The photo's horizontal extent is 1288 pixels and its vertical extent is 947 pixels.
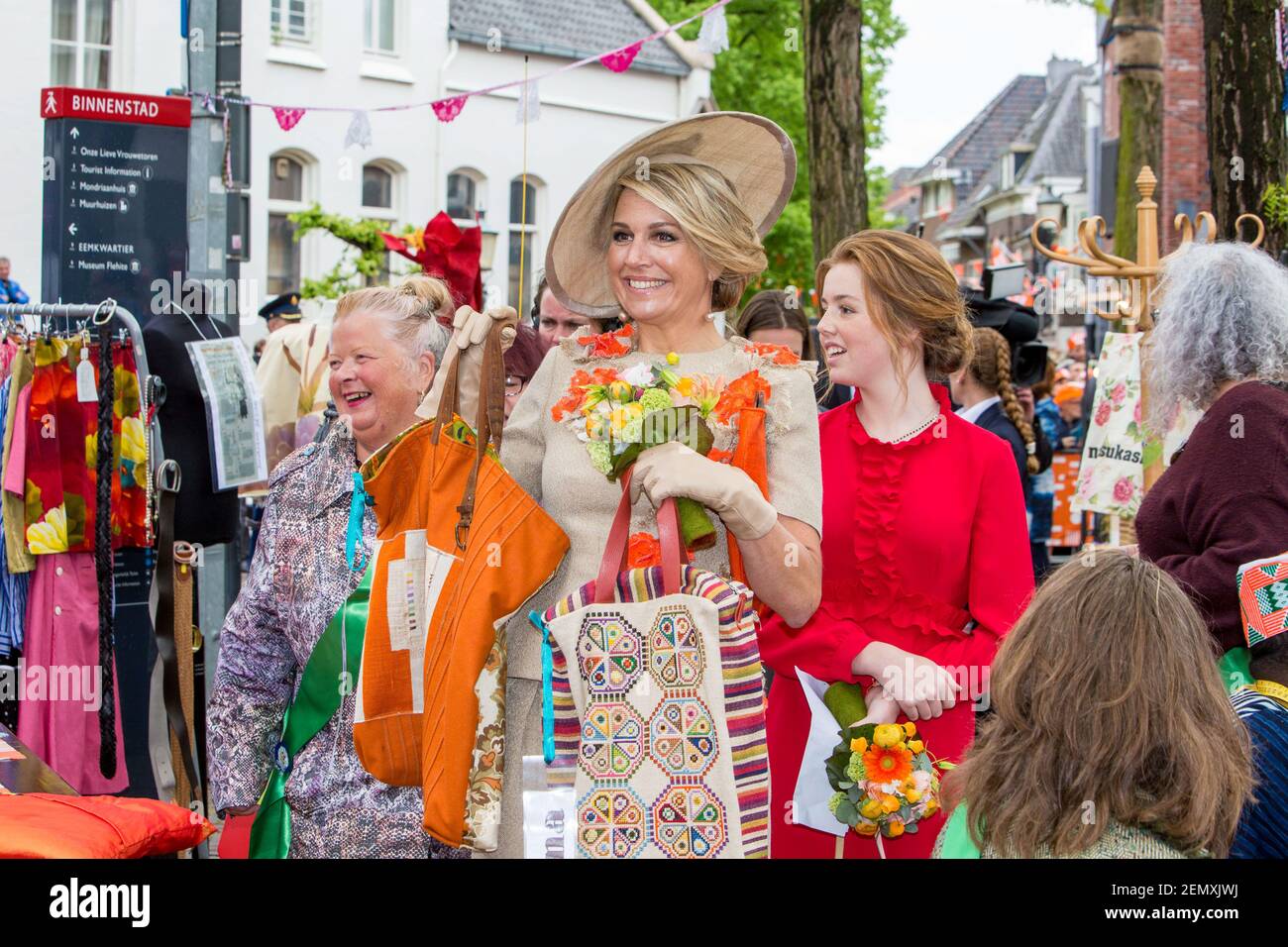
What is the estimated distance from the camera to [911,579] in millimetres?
3490

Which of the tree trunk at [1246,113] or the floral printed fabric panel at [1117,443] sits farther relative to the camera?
the floral printed fabric panel at [1117,443]

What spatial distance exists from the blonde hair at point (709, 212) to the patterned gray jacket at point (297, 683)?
1.03 m

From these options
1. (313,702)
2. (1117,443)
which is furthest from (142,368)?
(1117,443)

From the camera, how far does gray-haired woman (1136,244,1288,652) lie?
350 cm

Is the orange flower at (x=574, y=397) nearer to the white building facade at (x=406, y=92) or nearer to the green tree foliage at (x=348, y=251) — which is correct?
the green tree foliage at (x=348, y=251)

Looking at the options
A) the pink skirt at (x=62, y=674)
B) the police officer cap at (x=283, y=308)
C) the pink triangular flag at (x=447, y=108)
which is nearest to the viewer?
the pink skirt at (x=62, y=674)

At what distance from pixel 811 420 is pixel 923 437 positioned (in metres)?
0.74

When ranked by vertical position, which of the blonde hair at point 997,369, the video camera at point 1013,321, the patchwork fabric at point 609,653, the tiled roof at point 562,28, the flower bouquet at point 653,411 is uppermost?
the tiled roof at point 562,28

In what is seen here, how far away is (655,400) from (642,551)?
28cm

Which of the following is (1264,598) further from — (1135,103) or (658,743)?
(1135,103)

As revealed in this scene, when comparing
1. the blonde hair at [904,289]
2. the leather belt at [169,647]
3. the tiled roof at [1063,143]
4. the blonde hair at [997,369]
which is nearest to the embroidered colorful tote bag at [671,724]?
the blonde hair at [904,289]

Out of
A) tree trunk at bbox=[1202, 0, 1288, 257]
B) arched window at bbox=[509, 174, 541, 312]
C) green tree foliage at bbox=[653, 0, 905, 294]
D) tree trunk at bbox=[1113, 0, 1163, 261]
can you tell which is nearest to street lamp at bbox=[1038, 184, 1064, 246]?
green tree foliage at bbox=[653, 0, 905, 294]

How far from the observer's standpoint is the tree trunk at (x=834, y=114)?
1002 cm
